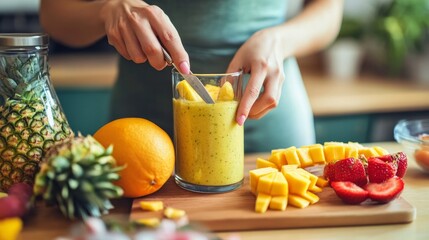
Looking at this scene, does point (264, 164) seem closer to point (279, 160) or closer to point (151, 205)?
point (279, 160)

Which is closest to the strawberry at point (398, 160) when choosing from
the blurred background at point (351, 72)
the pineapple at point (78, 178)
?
the pineapple at point (78, 178)

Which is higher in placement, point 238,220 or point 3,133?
point 3,133

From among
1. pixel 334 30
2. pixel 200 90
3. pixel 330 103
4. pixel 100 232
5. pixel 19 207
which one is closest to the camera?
pixel 100 232

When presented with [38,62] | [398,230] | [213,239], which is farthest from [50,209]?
[398,230]

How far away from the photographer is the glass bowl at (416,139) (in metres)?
1.12

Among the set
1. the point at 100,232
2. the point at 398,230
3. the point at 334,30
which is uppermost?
the point at 334,30

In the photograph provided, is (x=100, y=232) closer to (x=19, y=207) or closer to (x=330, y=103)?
(x=19, y=207)

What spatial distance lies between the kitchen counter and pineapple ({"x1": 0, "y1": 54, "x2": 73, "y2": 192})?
1322mm

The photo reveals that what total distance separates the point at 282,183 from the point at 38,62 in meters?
0.44

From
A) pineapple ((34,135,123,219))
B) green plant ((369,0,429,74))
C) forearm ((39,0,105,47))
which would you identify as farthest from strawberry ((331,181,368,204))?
green plant ((369,0,429,74))

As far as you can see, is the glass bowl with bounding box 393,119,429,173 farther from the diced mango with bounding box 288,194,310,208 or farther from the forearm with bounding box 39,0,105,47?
the forearm with bounding box 39,0,105,47

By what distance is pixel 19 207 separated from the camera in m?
0.84

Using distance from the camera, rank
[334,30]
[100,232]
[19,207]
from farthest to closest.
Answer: [334,30], [19,207], [100,232]

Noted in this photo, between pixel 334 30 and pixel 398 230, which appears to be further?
pixel 334 30
